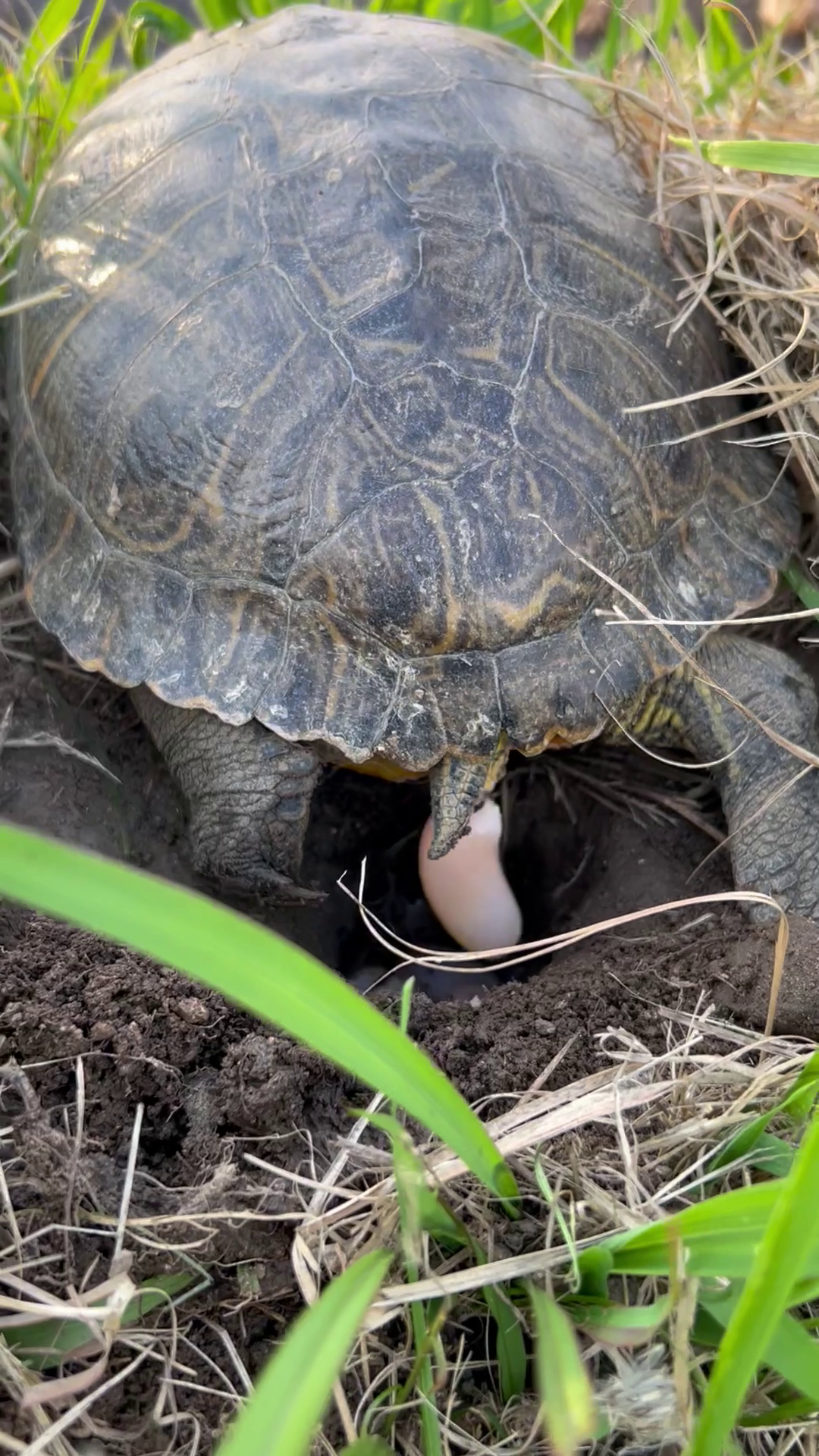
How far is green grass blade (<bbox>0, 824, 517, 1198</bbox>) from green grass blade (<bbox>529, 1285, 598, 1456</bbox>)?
10.6 inches

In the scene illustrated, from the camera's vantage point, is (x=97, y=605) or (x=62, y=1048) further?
(x=97, y=605)

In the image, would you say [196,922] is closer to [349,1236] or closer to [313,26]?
[349,1236]

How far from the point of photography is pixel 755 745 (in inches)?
72.6

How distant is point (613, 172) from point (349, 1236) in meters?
1.97

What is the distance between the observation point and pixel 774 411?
1904 mm

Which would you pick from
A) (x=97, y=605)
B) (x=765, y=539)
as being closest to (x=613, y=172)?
(x=765, y=539)

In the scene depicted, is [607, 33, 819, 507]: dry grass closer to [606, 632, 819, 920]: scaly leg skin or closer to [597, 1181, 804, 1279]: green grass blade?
[606, 632, 819, 920]: scaly leg skin

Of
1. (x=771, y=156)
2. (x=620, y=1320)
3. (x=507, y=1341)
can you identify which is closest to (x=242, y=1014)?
(x=507, y=1341)

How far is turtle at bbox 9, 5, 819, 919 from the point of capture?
5.17ft

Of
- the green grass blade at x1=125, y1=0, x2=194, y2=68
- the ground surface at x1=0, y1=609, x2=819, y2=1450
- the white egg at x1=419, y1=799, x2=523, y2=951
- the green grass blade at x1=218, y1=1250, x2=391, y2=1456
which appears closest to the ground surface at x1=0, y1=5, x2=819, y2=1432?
the ground surface at x1=0, y1=609, x2=819, y2=1450

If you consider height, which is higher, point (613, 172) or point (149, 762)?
point (613, 172)

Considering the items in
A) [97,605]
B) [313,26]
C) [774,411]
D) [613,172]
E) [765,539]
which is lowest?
[765,539]

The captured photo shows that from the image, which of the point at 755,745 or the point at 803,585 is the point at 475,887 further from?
the point at 803,585

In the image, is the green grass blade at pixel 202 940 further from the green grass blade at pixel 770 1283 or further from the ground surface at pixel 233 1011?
the ground surface at pixel 233 1011
